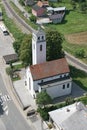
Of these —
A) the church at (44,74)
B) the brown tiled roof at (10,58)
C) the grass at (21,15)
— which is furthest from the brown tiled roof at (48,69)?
the grass at (21,15)

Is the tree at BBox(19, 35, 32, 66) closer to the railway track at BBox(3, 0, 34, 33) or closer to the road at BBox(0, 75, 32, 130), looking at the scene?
the road at BBox(0, 75, 32, 130)

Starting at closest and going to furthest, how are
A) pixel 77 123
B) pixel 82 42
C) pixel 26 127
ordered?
pixel 77 123 < pixel 26 127 < pixel 82 42

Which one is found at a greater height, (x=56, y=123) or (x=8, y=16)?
(x=8, y=16)

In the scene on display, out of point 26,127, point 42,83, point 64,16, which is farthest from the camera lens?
point 64,16

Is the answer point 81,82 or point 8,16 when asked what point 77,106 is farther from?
point 8,16

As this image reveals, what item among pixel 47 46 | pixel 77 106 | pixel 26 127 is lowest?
pixel 26 127

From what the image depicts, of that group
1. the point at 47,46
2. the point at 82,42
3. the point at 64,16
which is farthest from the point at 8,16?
the point at 47,46

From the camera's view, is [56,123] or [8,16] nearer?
[56,123]

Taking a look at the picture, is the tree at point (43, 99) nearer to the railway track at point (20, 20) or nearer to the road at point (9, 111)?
the road at point (9, 111)
